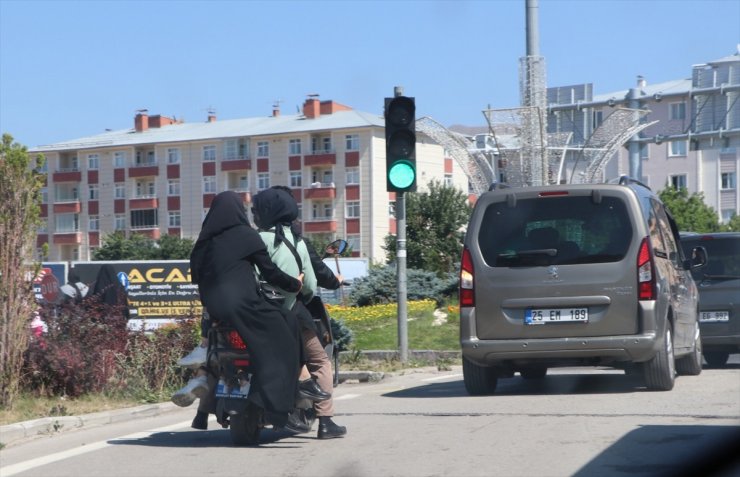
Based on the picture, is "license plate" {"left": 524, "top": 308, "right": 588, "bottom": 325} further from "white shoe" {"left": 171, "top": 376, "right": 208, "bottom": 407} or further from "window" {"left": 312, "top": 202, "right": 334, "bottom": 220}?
"window" {"left": 312, "top": 202, "right": 334, "bottom": 220}

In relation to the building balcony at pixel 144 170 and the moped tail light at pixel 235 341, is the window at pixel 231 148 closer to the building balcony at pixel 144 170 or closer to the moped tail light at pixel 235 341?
the building balcony at pixel 144 170

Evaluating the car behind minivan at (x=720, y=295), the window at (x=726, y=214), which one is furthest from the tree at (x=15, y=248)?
the window at (x=726, y=214)

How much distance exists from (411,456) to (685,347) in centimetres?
576

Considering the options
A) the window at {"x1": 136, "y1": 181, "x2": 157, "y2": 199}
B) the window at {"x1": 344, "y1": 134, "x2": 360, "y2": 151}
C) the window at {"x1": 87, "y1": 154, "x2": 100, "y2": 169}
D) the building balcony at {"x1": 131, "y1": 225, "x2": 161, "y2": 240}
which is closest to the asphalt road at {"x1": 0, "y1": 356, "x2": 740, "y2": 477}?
the window at {"x1": 344, "y1": 134, "x2": 360, "y2": 151}

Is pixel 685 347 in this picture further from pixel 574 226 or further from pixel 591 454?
pixel 591 454

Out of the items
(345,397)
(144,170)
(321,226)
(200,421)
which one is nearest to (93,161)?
(144,170)

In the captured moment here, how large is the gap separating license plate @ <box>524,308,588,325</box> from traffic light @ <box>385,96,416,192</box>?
15.2 feet

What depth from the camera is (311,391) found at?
888 cm

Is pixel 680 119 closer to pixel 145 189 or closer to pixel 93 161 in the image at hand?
pixel 145 189

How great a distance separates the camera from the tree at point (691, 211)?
9181cm

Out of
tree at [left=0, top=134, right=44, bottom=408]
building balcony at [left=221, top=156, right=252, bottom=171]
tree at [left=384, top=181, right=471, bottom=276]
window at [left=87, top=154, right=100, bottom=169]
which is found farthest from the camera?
window at [left=87, top=154, right=100, bottom=169]

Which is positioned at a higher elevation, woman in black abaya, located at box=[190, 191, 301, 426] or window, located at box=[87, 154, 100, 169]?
window, located at box=[87, 154, 100, 169]

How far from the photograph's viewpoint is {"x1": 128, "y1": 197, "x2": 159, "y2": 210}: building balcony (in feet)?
360

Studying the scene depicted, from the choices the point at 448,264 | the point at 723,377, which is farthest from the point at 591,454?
the point at 448,264
